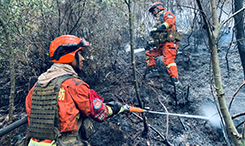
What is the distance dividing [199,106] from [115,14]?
4252mm

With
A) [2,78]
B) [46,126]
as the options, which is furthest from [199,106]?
[2,78]

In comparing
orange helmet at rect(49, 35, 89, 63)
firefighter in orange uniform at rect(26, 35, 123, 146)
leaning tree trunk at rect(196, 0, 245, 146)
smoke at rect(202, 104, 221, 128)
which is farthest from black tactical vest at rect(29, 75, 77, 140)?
smoke at rect(202, 104, 221, 128)

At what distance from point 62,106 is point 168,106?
305 cm

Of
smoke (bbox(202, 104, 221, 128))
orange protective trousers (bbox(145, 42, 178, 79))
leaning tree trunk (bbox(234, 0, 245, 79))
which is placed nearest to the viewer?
leaning tree trunk (bbox(234, 0, 245, 79))

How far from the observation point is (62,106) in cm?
185

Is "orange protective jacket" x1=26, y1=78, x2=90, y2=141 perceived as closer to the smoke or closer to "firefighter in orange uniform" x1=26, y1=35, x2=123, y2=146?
"firefighter in orange uniform" x1=26, y1=35, x2=123, y2=146

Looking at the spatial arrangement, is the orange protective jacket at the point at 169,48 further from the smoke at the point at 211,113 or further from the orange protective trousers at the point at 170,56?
the smoke at the point at 211,113

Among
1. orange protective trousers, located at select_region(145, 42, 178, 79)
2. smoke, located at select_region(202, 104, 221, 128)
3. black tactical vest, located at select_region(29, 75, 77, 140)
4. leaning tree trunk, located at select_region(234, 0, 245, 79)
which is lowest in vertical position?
smoke, located at select_region(202, 104, 221, 128)

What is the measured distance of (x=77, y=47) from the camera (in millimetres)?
2240

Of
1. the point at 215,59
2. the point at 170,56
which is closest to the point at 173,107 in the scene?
the point at 170,56

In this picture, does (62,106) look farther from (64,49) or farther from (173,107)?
(173,107)

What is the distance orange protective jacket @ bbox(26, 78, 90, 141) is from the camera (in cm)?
184

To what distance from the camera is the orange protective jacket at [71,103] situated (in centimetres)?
184

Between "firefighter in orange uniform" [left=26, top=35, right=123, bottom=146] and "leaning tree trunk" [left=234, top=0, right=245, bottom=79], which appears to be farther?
"leaning tree trunk" [left=234, top=0, right=245, bottom=79]
